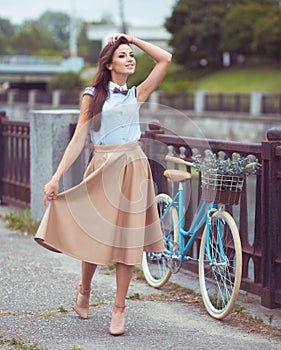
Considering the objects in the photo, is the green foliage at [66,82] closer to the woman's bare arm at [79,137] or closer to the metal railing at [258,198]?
the metal railing at [258,198]

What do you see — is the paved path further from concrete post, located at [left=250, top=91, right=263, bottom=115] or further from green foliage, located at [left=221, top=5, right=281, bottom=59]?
green foliage, located at [left=221, top=5, right=281, bottom=59]

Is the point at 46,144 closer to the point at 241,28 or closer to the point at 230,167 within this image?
the point at 230,167

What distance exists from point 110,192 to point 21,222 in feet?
15.5

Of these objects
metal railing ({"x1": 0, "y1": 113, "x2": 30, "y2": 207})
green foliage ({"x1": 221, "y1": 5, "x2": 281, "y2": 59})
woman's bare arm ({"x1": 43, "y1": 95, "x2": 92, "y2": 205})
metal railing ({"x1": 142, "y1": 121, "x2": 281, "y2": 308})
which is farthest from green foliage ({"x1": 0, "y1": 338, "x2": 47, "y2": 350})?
green foliage ({"x1": 221, "y1": 5, "x2": 281, "y2": 59})

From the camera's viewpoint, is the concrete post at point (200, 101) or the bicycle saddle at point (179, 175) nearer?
the bicycle saddle at point (179, 175)

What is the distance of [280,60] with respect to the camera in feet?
201

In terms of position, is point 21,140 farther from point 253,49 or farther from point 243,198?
point 253,49

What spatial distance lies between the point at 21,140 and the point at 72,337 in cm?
586

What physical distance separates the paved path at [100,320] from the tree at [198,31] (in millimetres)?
60931

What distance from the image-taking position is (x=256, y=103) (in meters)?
43.1

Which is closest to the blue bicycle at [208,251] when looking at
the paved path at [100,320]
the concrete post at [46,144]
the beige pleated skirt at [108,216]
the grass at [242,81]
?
the paved path at [100,320]

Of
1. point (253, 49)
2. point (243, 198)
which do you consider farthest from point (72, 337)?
point (253, 49)

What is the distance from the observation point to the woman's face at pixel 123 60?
5520 mm

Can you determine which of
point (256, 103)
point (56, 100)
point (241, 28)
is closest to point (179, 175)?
point (256, 103)
